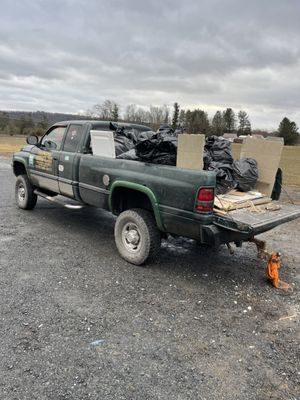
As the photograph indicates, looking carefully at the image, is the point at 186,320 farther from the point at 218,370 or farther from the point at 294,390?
the point at 294,390

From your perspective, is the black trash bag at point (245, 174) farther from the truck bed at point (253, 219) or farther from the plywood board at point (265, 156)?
the truck bed at point (253, 219)

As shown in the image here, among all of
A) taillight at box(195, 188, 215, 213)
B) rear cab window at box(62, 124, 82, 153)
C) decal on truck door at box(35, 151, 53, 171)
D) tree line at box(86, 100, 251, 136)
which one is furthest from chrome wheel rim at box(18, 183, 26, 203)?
tree line at box(86, 100, 251, 136)

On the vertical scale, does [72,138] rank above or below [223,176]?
above

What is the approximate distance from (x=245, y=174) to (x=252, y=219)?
979 millimetres

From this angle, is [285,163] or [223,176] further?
[285,163]

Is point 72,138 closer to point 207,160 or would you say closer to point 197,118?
point 207,160

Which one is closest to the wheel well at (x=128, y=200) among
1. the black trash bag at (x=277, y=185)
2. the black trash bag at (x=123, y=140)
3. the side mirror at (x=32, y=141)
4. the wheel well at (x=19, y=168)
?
the black trash bag at (x=123, y=140)

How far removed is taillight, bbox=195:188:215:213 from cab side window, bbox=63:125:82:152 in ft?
9.12

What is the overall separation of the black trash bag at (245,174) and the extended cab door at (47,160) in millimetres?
3106

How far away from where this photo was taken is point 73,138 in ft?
20.0

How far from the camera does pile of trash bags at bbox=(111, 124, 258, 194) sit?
461 cm

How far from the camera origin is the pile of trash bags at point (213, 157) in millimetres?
4613

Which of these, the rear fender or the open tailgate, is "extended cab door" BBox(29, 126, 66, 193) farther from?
the open tailgate

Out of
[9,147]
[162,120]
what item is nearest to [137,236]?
[9,147]
